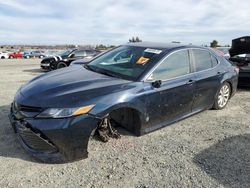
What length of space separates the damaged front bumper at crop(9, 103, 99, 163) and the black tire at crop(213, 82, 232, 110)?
10.8ft

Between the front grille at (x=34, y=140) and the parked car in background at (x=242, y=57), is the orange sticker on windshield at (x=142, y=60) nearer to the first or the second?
the front grille at (x=34, y=140)

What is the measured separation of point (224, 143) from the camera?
4.29m

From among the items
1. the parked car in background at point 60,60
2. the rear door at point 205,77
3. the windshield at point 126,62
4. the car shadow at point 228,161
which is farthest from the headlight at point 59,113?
the parked car in background at point 60,60

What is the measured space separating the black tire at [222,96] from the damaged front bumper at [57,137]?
330cm

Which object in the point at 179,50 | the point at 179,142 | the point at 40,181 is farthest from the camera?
the point at 179,50

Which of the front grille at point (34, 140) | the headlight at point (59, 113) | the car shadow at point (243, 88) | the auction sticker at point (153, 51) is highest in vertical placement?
the auction sticker at point (153, 51)

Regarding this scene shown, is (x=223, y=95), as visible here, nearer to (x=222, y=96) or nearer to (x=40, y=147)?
(x=222, y=96)

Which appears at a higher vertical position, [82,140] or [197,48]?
[197,48]

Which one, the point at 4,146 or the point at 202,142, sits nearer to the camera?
the point at 4,146

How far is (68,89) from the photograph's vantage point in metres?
3.64

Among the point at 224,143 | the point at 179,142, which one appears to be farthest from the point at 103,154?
the point at 224,143

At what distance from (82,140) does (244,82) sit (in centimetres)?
628

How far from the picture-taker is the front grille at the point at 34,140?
3.33m

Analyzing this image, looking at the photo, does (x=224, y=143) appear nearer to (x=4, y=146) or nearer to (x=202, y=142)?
(x=202, y=142)
